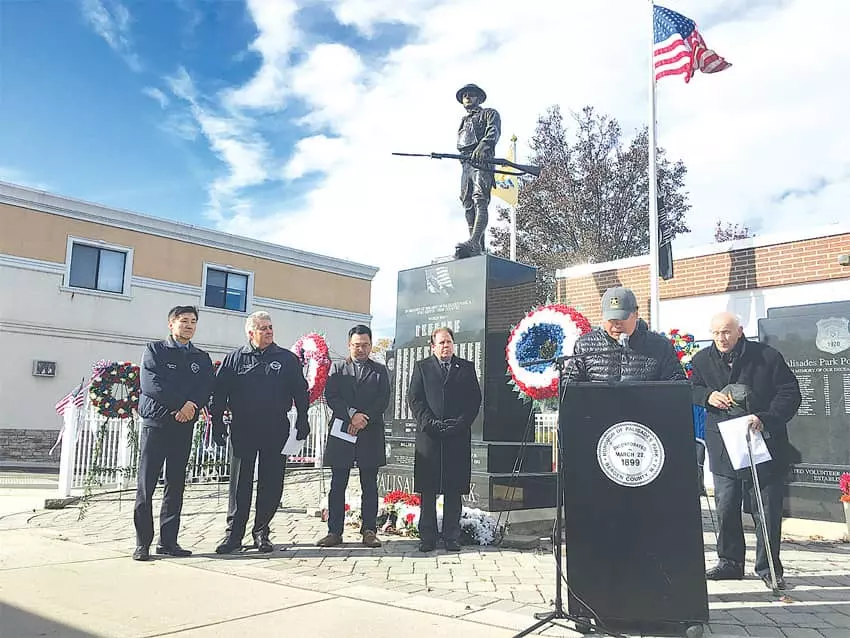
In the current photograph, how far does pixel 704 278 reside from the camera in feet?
40.9

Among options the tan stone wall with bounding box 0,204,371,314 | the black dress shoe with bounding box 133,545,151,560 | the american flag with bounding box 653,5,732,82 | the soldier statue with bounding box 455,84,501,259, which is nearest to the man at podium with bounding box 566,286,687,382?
the black dress shoe with bounding box 133,545,151,560

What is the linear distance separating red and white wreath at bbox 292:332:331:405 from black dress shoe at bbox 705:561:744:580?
219 inches

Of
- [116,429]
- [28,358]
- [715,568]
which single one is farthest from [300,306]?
[715,568]

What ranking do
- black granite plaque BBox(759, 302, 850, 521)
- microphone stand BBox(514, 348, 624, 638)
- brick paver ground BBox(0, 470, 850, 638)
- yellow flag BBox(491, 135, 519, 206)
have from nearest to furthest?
microphone stand BBox(514, 348, 624, 638), brick paver ground BBox(0, 470, 850, 638), black granite plaque BBox(759, 302, 850, 521), yellow flag BBox(491, 135, 519, 206)

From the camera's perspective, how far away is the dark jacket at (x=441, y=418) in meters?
6.12

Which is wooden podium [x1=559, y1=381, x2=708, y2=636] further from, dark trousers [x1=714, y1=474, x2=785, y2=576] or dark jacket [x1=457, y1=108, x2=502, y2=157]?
dark jacket [x1=457, y1=108, x2=502, y2=157]

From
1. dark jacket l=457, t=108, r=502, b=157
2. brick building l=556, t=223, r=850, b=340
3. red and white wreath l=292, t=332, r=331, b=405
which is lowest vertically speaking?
red and white wreath l=292, t=332, r=331, b=405

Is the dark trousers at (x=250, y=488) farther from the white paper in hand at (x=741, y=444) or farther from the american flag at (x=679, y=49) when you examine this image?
the american flag at (x=679, y=49)

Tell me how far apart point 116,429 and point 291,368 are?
6.52 meters

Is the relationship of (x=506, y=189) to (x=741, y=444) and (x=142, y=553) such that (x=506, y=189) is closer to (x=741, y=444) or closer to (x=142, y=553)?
(x=741, y=444)

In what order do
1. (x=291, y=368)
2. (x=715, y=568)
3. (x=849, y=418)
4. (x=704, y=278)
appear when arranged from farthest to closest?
(x=704, y=278)
(x=849, y=418)
(x=291, y=368)
(x=715, y=568)

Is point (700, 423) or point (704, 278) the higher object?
point (704, 278)

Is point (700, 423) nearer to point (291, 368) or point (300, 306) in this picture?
point (291, 368)

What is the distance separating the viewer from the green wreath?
29.8 feet
